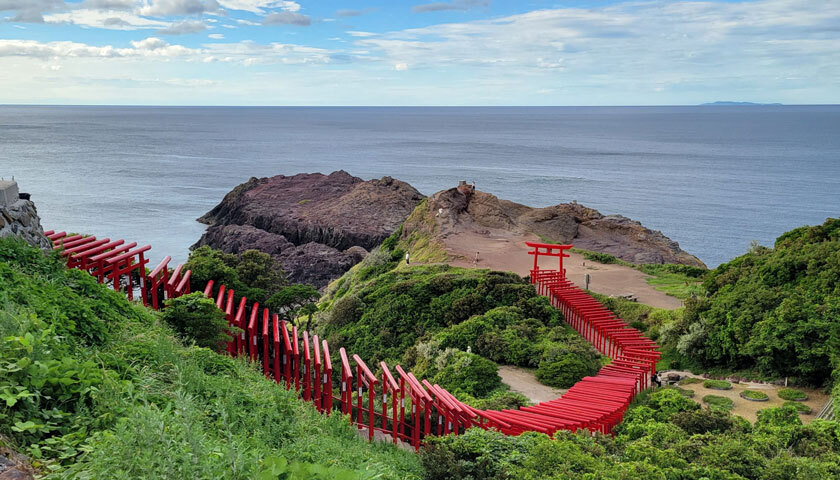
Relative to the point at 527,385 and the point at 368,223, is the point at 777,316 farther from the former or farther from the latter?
the point at 368,223

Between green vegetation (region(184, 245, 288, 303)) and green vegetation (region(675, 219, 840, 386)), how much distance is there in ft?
43.8

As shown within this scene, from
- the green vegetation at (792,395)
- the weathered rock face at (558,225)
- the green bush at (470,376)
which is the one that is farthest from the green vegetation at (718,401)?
the weathered rock face at (558,225)

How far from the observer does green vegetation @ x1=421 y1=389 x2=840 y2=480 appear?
398 inches

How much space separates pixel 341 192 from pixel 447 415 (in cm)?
5955

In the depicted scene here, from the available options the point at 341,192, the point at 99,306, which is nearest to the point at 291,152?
the point at 341,192

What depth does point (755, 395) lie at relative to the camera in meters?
17.8

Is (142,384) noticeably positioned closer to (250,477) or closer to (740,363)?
(250,477)

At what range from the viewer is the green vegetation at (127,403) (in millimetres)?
5566

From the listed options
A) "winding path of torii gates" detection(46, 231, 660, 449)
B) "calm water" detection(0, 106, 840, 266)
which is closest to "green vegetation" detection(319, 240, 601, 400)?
"winding path of torii gates" detection(46, 231, 660, 449)

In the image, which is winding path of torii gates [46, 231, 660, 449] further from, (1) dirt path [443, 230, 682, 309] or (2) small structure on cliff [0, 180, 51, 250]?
(1) dirt path [443, 230, 682, 309]

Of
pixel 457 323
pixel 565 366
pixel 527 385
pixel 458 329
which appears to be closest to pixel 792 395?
pixel 565 366

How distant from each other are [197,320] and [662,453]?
8875mm

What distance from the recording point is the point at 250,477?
5.56m

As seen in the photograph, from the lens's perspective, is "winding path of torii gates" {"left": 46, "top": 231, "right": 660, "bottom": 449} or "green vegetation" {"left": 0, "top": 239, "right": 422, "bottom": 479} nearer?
"green vegetation" {"left": 0, "top": 239, "right": 422, "bottom": 479}
